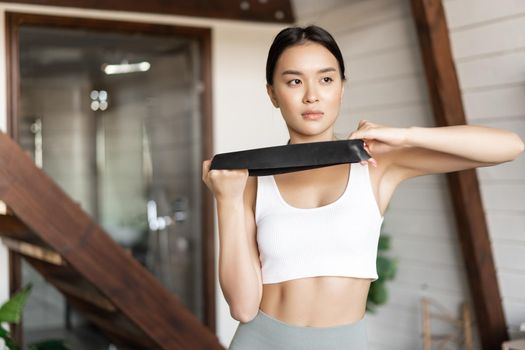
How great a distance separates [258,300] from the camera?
1.55 metres

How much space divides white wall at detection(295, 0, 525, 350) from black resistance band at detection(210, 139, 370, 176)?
167 cm

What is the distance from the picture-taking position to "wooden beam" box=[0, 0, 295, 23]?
3654 millimetres

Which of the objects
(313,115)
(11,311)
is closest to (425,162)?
(313,115)

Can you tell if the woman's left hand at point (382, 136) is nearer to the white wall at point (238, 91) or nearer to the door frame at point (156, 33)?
the door frame at point (156, 33)

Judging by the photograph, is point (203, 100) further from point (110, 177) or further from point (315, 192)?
point (315, 192)

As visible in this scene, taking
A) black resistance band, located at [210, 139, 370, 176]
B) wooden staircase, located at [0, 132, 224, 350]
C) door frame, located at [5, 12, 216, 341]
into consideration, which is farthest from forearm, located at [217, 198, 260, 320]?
door frame, located at [5, 12, 216, 341]

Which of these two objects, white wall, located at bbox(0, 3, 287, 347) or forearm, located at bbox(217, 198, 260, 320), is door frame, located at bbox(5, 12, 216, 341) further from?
forearm, located at bbox(217, 198, 260, 320)

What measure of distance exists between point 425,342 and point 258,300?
92.9 inches

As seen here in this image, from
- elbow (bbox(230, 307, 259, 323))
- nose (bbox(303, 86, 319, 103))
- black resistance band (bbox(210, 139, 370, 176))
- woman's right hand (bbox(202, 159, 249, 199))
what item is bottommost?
elbow (bbox(230, 307, 259, 323))

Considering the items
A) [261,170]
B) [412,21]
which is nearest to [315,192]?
[261,170]

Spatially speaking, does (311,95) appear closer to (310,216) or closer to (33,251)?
(310,216)

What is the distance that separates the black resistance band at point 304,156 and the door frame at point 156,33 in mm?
2466

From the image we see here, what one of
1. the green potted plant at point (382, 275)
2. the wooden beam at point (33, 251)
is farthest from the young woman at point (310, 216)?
the green potted plant at point (382, 275)

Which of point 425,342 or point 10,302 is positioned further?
point 425,342
